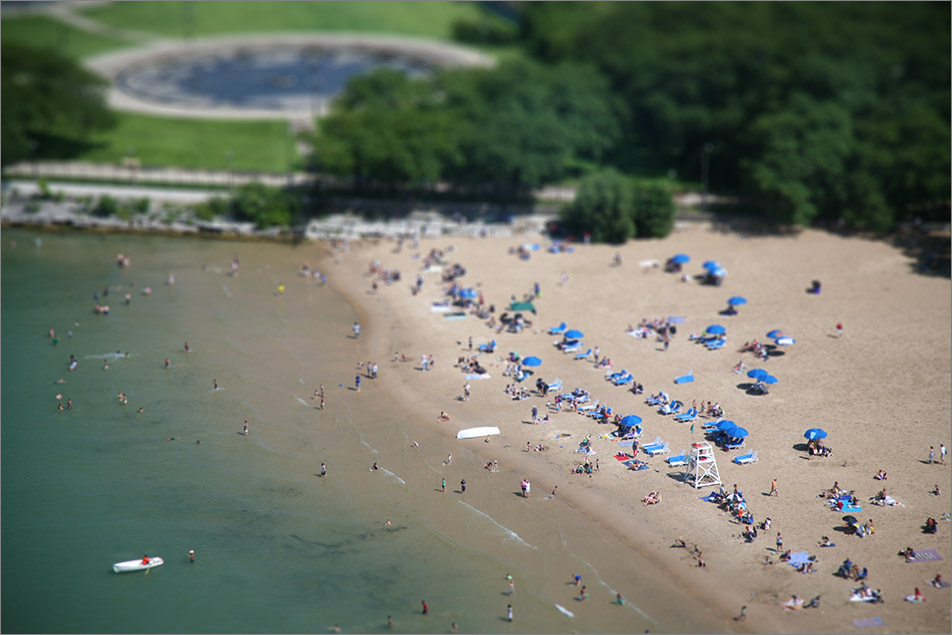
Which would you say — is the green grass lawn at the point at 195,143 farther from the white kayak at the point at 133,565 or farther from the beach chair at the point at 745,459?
the beach chair at the point at 745,459

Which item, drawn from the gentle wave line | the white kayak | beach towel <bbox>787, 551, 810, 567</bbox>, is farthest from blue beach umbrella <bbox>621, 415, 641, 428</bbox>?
the white kayak

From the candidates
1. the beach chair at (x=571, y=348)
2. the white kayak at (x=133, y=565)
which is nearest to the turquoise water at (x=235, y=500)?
the white kayak at (x=133, y=565)

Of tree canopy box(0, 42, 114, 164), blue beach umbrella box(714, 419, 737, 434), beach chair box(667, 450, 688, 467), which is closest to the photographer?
beach chair box(667, 450, 688, 467)

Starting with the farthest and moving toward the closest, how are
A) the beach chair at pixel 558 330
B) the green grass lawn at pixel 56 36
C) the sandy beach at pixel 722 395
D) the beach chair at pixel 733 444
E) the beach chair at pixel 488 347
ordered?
the green grass lawn at pixel 56 36 → the beach chair at pixel 558 330 → the beach chair at pixel 488 347 → the beach chair at pixel 733 444 → the sandy beach at pixel 722 395

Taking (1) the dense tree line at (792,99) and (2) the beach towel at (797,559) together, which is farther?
(1) the dense tree line at (792,99)

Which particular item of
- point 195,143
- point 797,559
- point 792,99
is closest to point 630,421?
point 797,559

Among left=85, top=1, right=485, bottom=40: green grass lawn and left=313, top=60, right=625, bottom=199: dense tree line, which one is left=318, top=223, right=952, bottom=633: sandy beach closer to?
left=313, top=60, right=625, bottom=199: dense tree line
